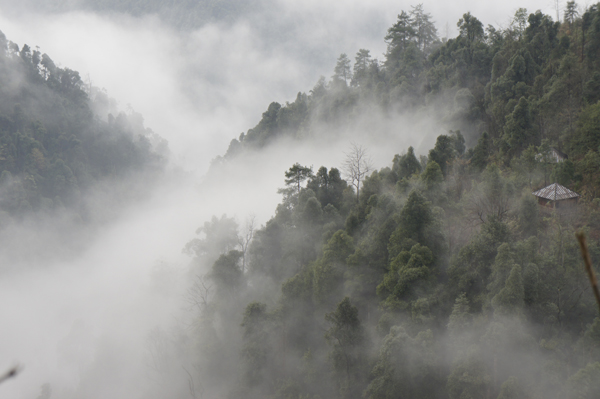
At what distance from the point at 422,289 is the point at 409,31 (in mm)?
49101

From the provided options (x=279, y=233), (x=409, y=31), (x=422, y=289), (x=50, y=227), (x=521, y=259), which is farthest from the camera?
(x=50, y=227)

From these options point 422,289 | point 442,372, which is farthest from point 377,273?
point 442,372

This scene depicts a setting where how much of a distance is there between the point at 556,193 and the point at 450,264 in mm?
8923

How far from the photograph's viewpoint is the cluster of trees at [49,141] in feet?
301

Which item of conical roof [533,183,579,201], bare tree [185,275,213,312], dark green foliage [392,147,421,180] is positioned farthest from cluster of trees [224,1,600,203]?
bare tree [185,275,213,312]

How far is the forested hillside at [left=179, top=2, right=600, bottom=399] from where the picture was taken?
19906 millimetres

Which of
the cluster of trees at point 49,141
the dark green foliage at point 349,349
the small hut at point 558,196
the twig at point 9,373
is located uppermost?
the cluster of trees at point 49,141

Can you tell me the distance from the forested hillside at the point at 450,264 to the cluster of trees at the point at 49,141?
212 ft

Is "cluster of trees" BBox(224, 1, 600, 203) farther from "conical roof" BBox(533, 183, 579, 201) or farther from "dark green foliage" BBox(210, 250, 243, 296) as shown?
"dark green foliage" BBox(210, 250, 243, 296)

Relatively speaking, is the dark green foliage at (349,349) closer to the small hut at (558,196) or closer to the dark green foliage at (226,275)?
the dark green foliage at (226,275)

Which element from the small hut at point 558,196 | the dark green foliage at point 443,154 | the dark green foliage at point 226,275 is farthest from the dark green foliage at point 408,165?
the dark green foliage at point 226,275

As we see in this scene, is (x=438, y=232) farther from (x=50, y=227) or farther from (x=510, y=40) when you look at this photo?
(x=50, y=227)

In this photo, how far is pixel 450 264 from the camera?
24.0 metres

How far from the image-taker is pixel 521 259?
2105 cm
